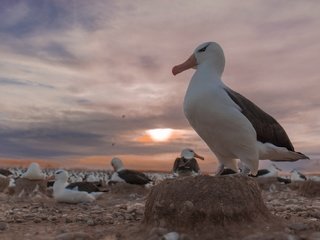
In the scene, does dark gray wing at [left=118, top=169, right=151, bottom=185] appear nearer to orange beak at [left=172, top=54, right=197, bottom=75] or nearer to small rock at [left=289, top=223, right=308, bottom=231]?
orange beak at [left=172, top=54, right=197, bottom=75]

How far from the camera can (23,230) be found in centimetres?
802

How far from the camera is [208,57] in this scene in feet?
24.0

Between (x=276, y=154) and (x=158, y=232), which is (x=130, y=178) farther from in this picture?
(x=158, y=232)

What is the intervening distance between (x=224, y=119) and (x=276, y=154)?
1.37 m

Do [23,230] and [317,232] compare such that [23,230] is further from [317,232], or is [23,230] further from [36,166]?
[36,166]

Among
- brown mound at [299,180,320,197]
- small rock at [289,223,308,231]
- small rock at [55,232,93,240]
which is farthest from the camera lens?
brown mound at [299,180,320,197]

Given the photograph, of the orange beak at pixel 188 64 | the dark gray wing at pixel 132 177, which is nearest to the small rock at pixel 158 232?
the orange beak at pixel 188 64

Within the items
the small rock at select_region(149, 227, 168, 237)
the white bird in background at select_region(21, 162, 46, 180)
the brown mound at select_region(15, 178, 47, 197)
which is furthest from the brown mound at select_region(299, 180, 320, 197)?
the small rock at select_region(149, 227, 168, 237)

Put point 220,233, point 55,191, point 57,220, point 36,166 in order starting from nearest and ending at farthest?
point 220,233 → point 57,220 → point 55,191 → point 36,166

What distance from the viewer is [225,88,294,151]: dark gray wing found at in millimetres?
6953

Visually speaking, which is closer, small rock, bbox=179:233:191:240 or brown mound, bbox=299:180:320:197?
small rock, bbox=179:233:191:240

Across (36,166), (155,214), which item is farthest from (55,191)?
(155,214)

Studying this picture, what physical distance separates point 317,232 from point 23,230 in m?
4.47

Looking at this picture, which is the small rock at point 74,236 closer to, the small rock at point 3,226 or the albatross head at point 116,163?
the small rock at point 3,226
